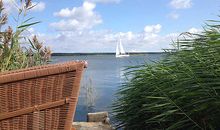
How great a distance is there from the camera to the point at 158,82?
310 centimetres

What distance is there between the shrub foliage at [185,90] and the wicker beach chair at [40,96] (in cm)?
96

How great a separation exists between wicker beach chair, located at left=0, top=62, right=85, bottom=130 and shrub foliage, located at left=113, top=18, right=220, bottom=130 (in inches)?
37.8

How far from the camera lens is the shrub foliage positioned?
2443mm

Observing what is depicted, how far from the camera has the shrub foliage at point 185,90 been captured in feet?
8.02

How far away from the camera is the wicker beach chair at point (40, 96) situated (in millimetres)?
1707

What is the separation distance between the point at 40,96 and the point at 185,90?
1180 millimetres

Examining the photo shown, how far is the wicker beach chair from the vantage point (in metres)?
1.71

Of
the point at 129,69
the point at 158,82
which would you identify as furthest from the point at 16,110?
the point at 129,69

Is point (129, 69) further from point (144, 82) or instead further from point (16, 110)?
point (16, 110)

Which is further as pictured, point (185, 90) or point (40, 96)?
point (185, 90)

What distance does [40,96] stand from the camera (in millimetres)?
1763

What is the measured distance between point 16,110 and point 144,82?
185 cm

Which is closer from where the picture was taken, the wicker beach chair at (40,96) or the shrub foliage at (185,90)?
the wicker beach chair at (40,96)

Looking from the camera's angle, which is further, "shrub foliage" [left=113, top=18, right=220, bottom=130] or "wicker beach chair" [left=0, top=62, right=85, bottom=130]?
"shrub foliage" [left=113, top=18, right=220, bottom=130]
